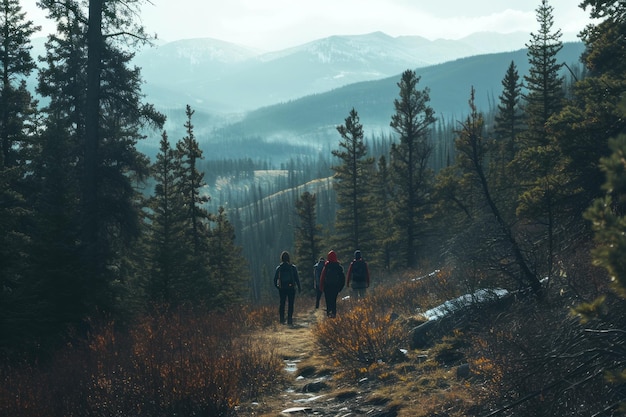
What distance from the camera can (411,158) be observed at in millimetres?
37750

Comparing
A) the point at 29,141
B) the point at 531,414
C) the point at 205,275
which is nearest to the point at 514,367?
the point at 531,414

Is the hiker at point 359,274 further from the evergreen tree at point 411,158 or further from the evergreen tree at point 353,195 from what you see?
the evergreen tree at point 353,195

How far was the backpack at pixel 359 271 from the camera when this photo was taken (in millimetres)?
16000

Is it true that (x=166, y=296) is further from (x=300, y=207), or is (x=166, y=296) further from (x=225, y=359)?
(x=300, y=207)

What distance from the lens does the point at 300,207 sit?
42.8 meters

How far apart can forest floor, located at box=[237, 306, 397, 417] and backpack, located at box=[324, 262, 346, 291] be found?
3.80m

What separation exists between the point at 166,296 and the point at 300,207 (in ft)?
84.4

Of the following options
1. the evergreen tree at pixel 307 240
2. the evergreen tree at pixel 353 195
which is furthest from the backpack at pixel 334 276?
the evergreen tree at pixel 307 240

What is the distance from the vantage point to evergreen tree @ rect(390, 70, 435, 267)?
35.2 meters

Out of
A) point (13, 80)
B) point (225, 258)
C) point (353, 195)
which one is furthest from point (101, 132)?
point (353, 195)

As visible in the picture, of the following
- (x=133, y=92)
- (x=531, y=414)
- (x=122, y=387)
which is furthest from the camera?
(x=133, y=92)

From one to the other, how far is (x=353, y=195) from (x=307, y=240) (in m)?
5.65

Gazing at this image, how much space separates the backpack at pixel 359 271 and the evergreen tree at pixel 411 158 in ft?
66.3

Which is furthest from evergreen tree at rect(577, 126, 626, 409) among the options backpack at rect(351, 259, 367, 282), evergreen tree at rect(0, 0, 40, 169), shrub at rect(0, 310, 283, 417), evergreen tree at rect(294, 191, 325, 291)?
evergreen tree at rect(294, 191, 325, 291)
